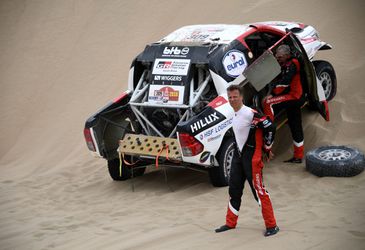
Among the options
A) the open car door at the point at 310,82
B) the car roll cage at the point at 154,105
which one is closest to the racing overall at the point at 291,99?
the open car door at the point at 310,82

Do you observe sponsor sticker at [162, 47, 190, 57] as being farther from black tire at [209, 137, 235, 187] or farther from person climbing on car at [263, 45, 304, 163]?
black tire at [209, 137, 235, 187]

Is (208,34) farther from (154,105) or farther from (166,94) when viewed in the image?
(154,105)

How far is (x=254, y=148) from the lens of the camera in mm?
7195

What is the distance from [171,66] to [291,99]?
182cm

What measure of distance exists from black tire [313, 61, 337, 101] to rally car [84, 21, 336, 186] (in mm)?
106

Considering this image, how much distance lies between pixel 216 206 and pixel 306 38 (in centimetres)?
365

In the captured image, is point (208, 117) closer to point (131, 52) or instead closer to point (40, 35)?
point (131, 52)

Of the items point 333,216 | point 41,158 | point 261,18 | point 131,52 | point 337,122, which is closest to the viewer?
point 333,216

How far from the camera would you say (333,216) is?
773 centimetres

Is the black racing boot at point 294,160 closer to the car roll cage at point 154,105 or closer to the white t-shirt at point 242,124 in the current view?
the car roll cage at point 154,105

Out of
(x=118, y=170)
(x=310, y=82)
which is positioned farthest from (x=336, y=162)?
(x=118, y=170)

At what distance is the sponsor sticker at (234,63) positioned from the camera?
954 cm

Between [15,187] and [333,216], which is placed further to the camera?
[15,187]

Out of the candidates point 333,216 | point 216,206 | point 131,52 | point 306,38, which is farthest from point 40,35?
point 333,216
